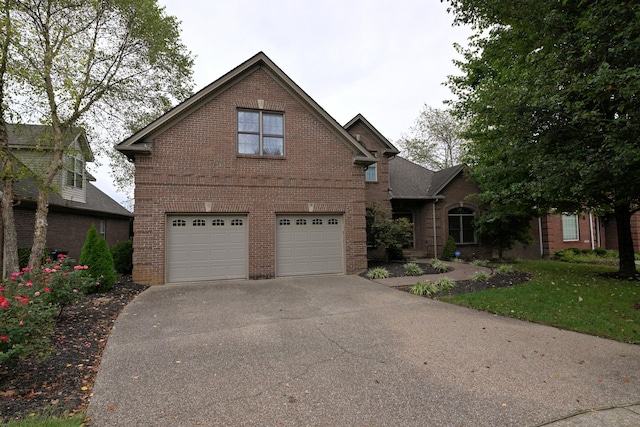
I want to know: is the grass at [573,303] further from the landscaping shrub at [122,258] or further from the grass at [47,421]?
the landscaping shrub at [122,258]

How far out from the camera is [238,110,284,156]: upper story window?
10695 mm

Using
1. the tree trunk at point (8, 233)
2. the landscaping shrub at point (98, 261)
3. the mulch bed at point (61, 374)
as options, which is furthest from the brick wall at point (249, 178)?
the tree trunk at point (8, 233)

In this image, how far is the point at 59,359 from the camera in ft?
→ 13.8

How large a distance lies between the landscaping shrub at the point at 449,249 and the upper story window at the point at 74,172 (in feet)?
59.7

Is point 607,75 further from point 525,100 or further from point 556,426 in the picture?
point 556,426

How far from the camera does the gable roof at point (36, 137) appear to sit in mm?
10098

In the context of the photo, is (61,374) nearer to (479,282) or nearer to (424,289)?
(424,289)

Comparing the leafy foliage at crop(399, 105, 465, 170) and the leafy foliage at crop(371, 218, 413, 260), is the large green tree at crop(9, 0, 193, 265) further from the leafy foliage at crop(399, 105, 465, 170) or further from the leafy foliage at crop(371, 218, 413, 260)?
the leafy foliage at crop(399, 105, 465, 170)

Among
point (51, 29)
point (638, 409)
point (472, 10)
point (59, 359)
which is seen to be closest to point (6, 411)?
point (59, 359)

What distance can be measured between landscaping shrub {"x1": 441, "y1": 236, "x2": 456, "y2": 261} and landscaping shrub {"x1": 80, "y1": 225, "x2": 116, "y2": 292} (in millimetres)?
13773

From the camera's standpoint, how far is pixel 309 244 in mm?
11016

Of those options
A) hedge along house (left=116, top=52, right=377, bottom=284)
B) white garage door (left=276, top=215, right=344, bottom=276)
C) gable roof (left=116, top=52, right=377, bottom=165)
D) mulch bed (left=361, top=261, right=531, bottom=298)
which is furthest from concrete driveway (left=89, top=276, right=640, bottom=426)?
gable roof (left=116, top=52, right=377, bottom=165)

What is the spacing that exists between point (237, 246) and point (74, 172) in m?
11.0

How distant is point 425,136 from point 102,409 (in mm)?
34171
